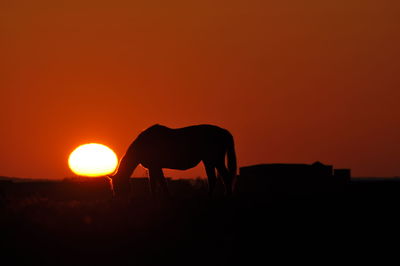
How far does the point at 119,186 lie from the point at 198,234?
8.40m

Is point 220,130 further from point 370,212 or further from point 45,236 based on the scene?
point 45,236

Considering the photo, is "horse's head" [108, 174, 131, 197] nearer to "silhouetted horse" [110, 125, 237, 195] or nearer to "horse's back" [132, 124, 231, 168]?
"silhouetted horse" [110, 125, 237, 195]

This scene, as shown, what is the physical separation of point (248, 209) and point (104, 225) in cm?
474

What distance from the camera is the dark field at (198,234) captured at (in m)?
16.7

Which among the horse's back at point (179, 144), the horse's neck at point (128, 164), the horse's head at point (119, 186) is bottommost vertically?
the horse's head at point (119, 186)

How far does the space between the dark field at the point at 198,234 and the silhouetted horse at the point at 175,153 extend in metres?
3.38

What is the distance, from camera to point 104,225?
18859mm

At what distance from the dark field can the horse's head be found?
313 cm

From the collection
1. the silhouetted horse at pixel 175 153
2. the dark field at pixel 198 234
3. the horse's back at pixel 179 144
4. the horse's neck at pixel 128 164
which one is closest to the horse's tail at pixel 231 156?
the silhouetted horse at pixel 175 153

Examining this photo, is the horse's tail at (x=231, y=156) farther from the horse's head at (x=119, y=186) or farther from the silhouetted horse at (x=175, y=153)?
the horse's head at (x=119, y=186)

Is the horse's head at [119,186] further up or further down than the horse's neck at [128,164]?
further down

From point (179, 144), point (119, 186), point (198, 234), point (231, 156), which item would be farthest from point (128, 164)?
point (198, 234)

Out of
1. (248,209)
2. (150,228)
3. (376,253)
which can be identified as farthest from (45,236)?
(376,253)

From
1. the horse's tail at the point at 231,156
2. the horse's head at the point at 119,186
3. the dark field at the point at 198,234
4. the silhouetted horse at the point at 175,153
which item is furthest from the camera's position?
the horse's tail at the point at 231,156
